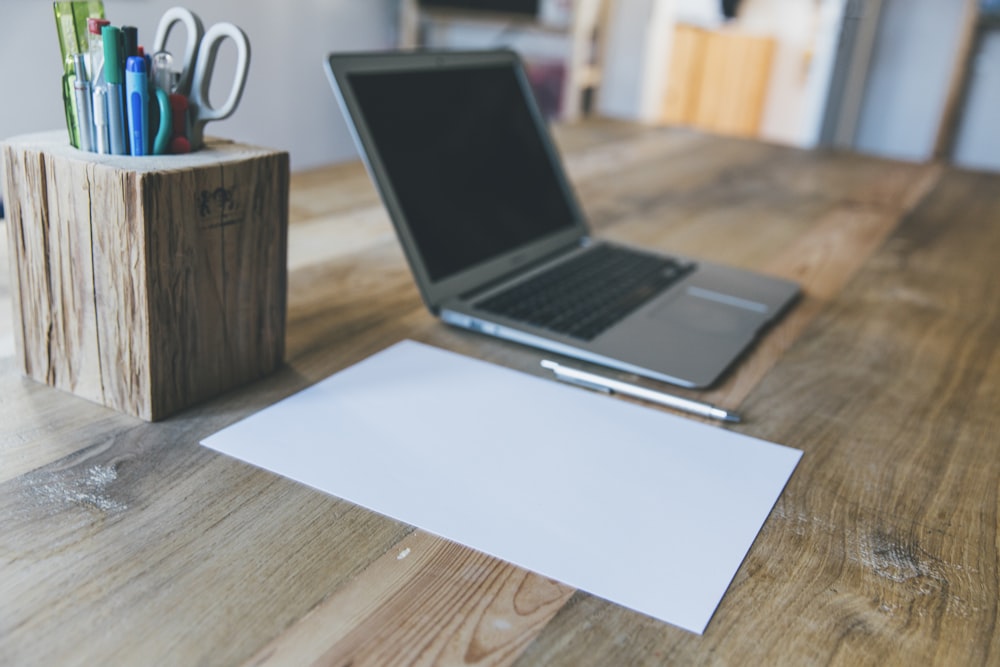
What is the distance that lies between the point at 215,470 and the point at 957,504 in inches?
20.0

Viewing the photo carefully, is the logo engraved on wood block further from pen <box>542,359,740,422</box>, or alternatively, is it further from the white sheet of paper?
pen <box>542,359,740,422</box>

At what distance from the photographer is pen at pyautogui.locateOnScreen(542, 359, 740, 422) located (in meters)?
0.70

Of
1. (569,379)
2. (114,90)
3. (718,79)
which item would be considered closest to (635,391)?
(569,379)

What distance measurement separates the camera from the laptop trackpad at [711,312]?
875 mm

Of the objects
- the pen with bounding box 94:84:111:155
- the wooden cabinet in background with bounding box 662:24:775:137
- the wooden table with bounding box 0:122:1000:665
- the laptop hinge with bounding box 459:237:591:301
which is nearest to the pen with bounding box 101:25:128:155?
the pen with bounding box 94:84:111:155

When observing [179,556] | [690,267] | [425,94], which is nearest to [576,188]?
[690,267]

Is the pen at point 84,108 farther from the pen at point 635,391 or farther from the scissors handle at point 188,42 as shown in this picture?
the pen at point 635,391

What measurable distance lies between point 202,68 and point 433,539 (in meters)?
0.39

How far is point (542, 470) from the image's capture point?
598 mm

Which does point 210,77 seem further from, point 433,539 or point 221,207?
point 433,539

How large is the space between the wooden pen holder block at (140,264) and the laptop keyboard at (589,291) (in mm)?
271

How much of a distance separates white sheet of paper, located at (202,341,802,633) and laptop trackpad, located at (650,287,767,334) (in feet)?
0.63

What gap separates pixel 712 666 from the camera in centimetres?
43

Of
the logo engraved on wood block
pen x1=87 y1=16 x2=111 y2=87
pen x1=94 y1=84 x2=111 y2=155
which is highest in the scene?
pen x1=87 y1=16 x2=111 y2=87
